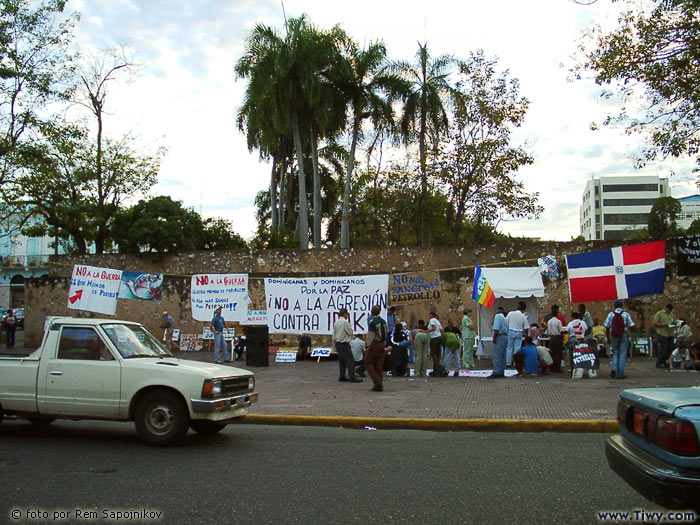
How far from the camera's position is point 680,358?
14.2m

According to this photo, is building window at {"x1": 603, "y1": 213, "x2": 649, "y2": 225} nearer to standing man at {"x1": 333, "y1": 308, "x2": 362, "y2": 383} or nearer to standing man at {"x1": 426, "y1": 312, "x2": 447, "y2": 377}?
standing man at {"x1": 426, "y1": 312, "x2": 447, "y2": 377}

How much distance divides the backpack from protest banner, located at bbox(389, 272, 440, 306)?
6907 millimetres

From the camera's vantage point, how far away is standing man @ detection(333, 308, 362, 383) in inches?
533

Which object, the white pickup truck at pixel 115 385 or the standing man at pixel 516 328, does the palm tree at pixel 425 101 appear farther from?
the white pickup truck at pixel 115 385

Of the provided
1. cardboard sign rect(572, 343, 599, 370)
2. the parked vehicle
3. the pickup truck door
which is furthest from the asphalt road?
cardboard sign rect(572, 343, 599, 370)

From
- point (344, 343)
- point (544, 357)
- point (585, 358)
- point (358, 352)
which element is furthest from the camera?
point (358, 352)

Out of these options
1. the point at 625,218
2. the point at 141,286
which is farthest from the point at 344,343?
the point at 625,218

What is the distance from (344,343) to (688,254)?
11.4 meters

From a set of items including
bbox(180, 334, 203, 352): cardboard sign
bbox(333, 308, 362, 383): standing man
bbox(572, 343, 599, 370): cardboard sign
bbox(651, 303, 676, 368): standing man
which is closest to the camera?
bbox(572, 343, 599, 370): cardboard sign

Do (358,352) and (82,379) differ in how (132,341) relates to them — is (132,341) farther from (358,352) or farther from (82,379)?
(358,352)

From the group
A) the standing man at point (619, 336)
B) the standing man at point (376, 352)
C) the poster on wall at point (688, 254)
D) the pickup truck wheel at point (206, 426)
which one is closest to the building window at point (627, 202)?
the poster on wall at point (688, 254)

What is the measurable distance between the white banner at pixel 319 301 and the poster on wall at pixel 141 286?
459 centimetres

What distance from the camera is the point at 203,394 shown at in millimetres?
7250

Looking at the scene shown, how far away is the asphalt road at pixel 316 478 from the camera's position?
16.1 ft
